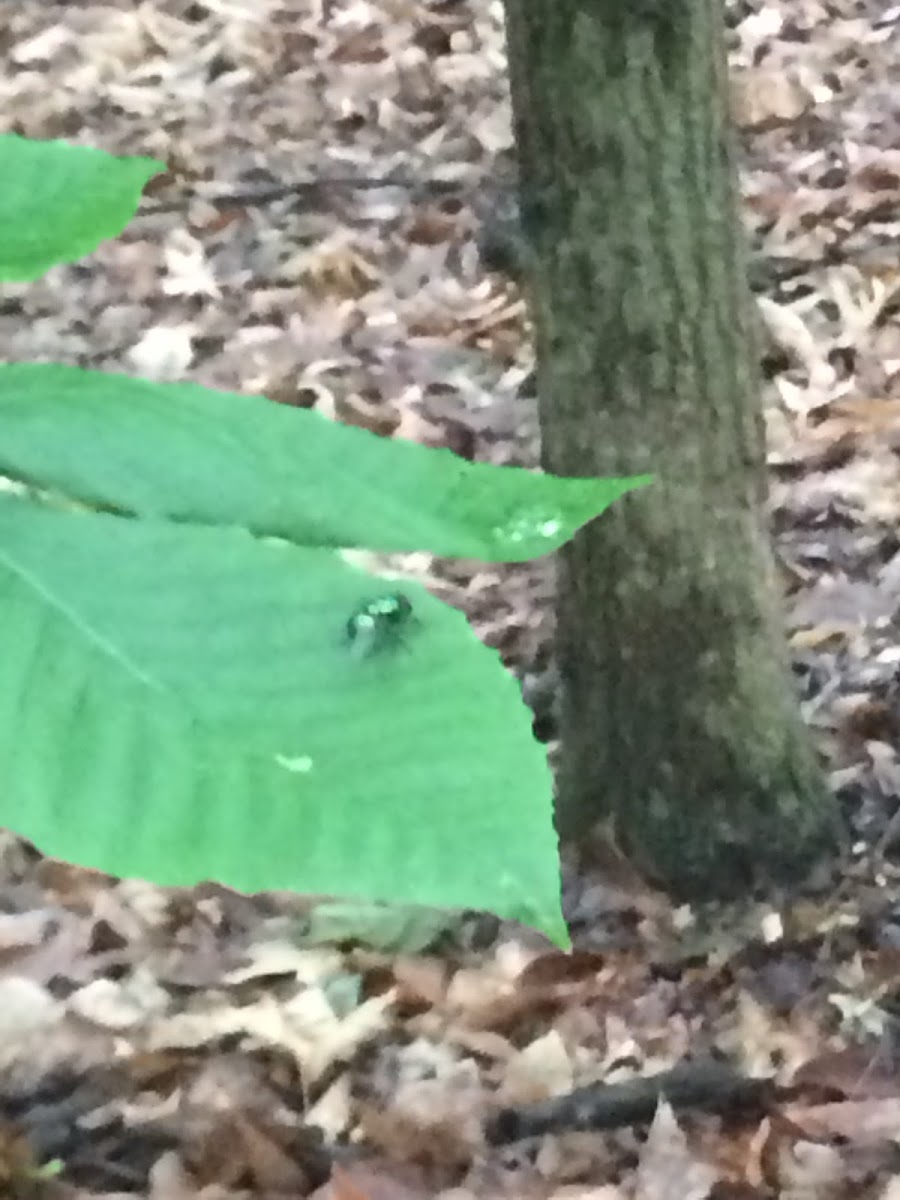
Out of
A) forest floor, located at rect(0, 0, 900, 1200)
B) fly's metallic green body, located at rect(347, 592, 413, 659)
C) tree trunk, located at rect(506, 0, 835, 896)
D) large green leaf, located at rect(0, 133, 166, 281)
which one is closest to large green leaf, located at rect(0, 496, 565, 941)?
fly's metallic green body, located at rect(347, 592, 413, 659)

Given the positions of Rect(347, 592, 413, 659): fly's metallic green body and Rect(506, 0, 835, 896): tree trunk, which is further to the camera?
Rect(506, 0, 835, 896): tree trunk

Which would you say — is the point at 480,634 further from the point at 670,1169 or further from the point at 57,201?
the point at 57,201

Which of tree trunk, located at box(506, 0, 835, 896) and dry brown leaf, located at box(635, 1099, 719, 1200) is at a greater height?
tree trunk, located at box(506, 0, 835, 896)

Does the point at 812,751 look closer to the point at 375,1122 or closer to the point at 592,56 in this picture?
the point at 375,1122

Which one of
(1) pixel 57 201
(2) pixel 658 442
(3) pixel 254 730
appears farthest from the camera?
(2) pixel 658 442

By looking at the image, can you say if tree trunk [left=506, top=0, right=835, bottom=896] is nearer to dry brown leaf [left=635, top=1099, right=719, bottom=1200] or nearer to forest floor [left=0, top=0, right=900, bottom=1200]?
forest floor [left=0, top=0, right=900, bottom=1200]

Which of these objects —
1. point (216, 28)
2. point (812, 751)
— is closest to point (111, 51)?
point (216, 28)

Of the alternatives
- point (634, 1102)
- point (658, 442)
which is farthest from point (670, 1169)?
point (658, 442)

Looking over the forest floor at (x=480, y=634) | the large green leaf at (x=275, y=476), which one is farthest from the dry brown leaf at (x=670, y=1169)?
the large green leaf at (x=275, y=476)
